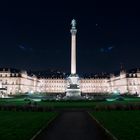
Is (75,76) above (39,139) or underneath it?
above

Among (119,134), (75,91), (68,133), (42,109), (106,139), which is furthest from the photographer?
(75,91)

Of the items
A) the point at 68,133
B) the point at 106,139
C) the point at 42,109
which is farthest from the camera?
the point at 42,109

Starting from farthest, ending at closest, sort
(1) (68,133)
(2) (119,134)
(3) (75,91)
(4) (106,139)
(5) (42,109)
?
(3) (75,91), (5) (42,109), (1) (68,133), (2) (119,134), (4) (106,139)

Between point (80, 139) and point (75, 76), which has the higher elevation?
point (75, 76)

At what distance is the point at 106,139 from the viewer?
62.5 ft

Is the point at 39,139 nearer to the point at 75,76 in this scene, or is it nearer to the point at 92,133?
the point at 92,133

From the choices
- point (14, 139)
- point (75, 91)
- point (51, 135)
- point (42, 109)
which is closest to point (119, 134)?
point (51, 135)

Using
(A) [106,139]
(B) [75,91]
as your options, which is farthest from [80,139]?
(B) [75,91]

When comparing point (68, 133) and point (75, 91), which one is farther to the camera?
point (75, 91)

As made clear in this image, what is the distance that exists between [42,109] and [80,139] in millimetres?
28354

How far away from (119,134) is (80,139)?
2890mm

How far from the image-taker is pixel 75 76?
379 feet

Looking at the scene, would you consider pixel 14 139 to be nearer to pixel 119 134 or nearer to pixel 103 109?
pixel 119 134

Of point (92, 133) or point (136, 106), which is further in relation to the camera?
point (136, 106)
